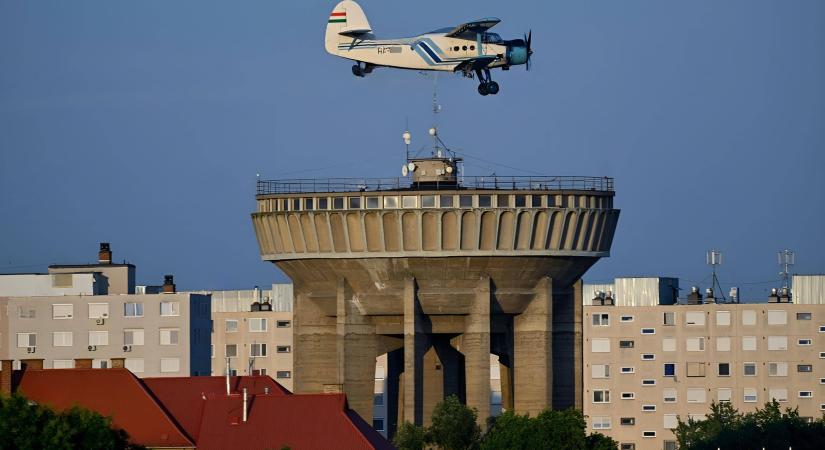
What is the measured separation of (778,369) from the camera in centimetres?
15312

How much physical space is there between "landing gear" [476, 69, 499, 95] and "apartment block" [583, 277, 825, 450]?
147ft

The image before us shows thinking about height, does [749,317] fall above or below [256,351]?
above

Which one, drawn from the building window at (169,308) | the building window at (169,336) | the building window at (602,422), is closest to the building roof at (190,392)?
the building window at (169,336)

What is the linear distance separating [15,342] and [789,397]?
48.3 meters

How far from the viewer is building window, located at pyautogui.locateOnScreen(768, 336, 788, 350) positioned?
153 meters

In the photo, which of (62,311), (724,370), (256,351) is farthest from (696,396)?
(62,311)

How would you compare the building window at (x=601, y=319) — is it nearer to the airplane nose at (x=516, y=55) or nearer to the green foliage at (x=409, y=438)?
the airplane nose at (x=516, y=55)

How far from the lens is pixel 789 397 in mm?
152875

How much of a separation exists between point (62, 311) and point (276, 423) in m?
54.1

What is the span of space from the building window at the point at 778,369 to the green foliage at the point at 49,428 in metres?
75.7

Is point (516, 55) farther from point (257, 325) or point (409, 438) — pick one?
point (257, 325)

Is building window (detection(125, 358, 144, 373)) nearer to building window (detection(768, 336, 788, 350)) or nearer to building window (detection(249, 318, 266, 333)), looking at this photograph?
building window (detection(249, 318, 266, 333))

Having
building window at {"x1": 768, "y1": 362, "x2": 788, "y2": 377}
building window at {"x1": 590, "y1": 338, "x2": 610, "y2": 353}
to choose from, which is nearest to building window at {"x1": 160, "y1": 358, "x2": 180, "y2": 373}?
building window at {"x1": 590, "y1": 338, "x2": 610, "y2": 353}

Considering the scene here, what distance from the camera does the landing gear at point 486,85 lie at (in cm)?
11050
